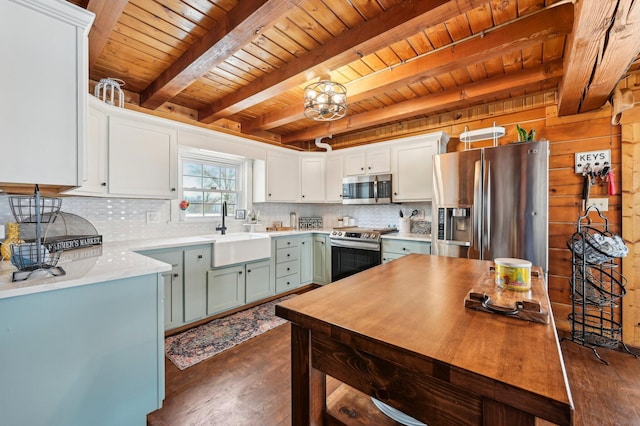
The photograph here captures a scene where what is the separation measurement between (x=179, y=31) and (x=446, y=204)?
2759mm

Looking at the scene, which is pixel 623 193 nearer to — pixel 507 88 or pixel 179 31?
pixel 507 88

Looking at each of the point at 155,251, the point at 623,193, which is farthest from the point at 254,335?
the point at 623,193

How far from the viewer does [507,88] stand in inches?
101

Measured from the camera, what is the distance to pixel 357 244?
11.6ft

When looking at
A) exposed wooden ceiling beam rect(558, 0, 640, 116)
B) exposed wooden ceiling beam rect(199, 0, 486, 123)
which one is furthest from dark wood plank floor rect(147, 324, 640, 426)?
exposed wooden ceiling beam rect(199, 0, 486, 123)

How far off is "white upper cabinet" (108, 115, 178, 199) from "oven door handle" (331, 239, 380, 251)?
205 centimetres

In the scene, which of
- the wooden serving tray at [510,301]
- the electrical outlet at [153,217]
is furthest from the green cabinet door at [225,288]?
the wooden serving tray at [510,301]

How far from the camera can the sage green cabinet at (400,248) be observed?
10.1 feet

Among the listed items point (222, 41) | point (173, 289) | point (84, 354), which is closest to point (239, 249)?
point (173, 289)

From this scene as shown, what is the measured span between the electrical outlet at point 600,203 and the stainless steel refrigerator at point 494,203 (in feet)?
2.04

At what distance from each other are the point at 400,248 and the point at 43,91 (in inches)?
123

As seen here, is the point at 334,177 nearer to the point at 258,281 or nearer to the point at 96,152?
the point at 258,281

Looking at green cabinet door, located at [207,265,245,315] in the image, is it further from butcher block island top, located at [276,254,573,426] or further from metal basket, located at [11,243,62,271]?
butcher block island top, located at [276,254,573,426]

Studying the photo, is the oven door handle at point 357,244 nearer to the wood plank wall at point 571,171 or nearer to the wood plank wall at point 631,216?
the wood plank wall at point 571,171
